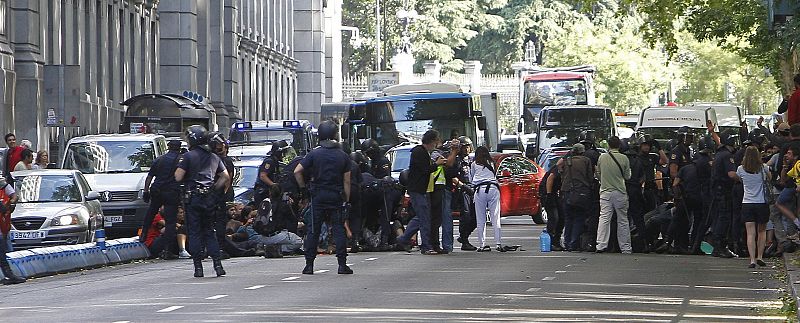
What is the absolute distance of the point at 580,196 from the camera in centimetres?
2478

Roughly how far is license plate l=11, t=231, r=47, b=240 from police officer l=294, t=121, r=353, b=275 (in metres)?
5.41

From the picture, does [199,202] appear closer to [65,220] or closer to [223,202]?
[223,202]

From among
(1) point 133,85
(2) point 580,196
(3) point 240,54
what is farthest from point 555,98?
(2) point 580,196

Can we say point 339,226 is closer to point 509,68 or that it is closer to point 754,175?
point 754,175

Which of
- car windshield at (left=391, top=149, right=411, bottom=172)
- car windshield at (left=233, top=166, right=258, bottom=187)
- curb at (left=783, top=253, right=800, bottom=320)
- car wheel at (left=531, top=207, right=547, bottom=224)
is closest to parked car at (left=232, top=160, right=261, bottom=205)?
car windshield at (left=233, top=166, right=258, bottom=187)

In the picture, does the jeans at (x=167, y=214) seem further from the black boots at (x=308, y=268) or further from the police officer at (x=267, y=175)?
the black boots at (x=308, y=268)

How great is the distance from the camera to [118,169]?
29281 millimetres

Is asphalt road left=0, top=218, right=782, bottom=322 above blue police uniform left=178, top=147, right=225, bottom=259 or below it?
below

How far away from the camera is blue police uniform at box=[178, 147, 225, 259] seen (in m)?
19.7

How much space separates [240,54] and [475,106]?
27.0 meters

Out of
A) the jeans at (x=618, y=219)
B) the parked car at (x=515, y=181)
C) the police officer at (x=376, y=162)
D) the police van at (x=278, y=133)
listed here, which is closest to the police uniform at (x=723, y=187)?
the jeans at (x=618, y=219)

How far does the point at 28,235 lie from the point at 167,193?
6.46 ft

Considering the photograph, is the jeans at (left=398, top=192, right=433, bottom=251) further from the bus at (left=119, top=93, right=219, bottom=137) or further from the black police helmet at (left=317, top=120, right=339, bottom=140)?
the bus at (left=119, top=93, right=219, bottom=137)


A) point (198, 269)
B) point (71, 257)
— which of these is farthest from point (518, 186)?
point (198, 269)
